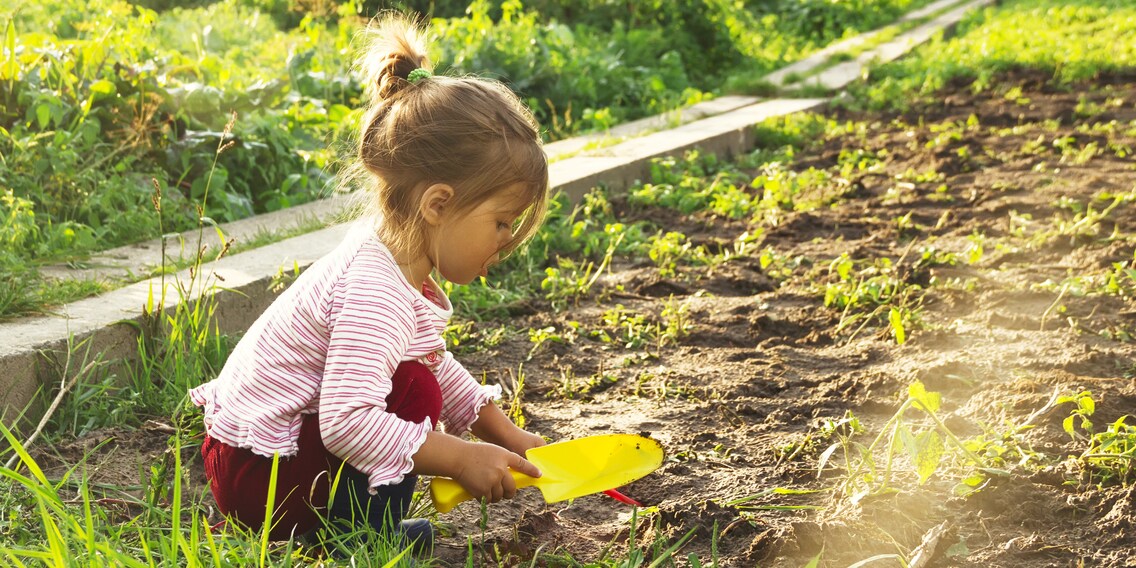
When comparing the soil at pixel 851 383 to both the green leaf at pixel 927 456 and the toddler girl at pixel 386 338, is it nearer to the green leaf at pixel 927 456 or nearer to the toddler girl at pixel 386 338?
the green leaf at pixel 927 456

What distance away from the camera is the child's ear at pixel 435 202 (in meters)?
2.19

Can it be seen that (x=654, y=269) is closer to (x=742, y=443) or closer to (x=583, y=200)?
(x=583, y=200)

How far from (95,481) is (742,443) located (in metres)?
1.47

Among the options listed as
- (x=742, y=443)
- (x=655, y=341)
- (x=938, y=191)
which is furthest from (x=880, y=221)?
(x=742, y=443)

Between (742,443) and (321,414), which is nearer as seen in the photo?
(321,414)

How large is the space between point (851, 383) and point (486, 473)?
1.22m

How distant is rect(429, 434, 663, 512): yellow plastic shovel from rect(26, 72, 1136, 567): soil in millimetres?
102

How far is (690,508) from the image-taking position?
237 cm

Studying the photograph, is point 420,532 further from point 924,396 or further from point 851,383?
point 851,383

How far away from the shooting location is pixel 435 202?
2.21m

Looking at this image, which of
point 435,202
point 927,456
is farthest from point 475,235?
point 927,456

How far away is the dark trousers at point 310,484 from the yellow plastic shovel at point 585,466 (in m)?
0.12

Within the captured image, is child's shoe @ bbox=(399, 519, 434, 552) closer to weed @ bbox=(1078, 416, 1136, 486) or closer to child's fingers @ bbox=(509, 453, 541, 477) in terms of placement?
child's fingers @ bbox=(509, 453, 541, 477)

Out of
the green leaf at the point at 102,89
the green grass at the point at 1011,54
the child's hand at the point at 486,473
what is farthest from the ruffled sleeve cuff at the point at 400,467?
the green grass at the point at 1011,54
